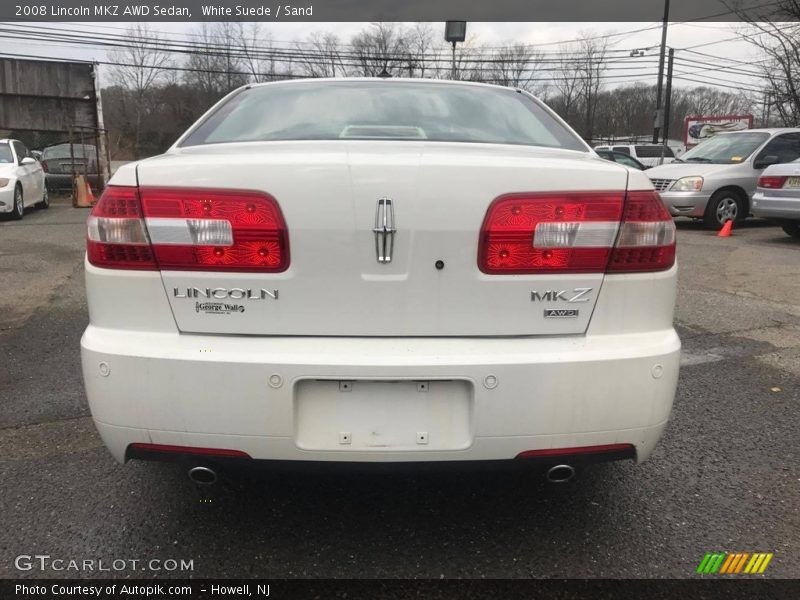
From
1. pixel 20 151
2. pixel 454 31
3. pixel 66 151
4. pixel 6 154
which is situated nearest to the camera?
pixel 6 154

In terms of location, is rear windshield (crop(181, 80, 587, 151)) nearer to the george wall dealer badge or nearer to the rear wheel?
the george wall dealer badge

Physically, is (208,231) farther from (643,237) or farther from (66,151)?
(66,151)

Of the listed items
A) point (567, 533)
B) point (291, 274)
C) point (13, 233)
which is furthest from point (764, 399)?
point (13, 233)

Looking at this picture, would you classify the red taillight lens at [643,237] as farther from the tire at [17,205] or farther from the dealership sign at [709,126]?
A: the dealership sign at [709,126]

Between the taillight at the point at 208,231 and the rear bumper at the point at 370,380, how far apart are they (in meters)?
0.22

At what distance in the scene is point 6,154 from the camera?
39.9ft

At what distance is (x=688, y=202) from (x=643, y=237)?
32.6 feet

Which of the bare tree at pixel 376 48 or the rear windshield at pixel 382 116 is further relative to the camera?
the bare tree at pixel 376 48

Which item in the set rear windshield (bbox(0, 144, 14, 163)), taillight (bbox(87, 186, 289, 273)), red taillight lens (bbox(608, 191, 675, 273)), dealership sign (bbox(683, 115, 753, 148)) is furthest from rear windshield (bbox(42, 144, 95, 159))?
dealership sign (bbox(683, 115, 753, 148))

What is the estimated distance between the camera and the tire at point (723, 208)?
10.9 metres

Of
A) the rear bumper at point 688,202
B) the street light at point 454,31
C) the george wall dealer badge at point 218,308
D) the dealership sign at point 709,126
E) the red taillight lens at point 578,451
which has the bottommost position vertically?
the red taillight lens at point 578,451

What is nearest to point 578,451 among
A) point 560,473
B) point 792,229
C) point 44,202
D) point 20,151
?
point 560,473

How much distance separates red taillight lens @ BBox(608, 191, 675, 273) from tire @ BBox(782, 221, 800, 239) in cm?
924

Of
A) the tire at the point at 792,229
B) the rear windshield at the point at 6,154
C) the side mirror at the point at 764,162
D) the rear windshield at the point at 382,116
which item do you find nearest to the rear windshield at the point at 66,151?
the rear windshield at the point at 6,154
